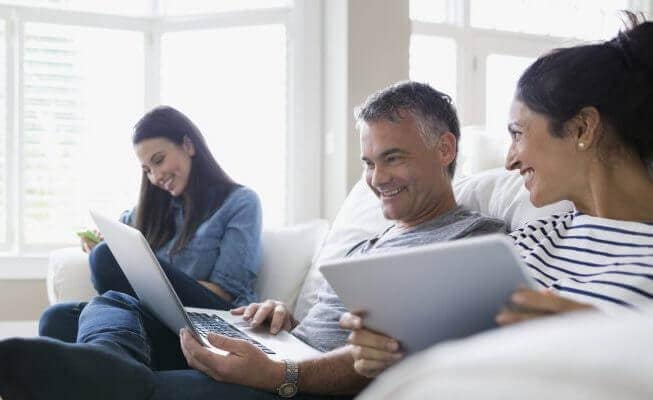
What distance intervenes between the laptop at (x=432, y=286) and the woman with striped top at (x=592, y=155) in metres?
0.35

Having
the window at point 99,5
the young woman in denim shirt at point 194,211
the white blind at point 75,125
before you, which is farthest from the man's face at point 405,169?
the window at point 99,5

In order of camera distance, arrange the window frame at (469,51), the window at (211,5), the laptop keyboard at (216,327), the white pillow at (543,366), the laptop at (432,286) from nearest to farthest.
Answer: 1. the white pillow at (543,366)
2. the laptop at (432,286)
3. the laptop keyboard at (216,327)
4. the window at (211,5)
5. the window frame at (469,51)

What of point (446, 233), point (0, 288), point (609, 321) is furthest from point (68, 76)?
point (609, 321)

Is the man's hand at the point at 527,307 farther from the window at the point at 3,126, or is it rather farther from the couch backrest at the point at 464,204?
the window at the point at 3,126

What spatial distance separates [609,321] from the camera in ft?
1.00

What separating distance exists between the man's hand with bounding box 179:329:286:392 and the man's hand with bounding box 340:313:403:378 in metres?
0.25

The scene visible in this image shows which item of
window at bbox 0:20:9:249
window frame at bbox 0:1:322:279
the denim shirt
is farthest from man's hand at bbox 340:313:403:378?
window at bbox 0:20:9:249

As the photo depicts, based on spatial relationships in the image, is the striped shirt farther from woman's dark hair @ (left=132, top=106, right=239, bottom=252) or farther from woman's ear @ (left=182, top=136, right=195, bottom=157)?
woman's ear @ (left=182, top=136, right=195, bottom=157)

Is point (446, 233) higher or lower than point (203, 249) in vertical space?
higher

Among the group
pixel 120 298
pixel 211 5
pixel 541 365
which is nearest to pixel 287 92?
pixel 211 5

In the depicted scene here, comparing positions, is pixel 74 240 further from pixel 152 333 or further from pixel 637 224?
pixel 637 224

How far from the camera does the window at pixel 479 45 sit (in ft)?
12.5

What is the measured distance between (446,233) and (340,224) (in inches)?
29.7

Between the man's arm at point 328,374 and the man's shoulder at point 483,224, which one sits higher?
the man's shoulder at point 483,224
